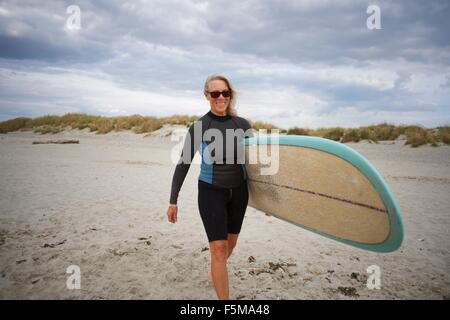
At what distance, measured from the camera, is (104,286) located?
9.34 ft

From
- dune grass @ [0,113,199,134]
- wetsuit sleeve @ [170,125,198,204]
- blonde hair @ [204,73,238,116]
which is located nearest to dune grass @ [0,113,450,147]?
dune grass @ [0,113,199,134]

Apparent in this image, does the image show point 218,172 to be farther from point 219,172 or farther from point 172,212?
point 172,212

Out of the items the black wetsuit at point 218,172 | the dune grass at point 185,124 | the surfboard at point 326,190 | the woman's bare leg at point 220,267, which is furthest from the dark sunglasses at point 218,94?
the dune grass at point 185,124

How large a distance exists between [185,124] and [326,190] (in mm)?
16396

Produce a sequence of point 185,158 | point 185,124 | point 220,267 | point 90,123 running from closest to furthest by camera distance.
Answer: point 220,267
point 185,158
point 185,124
point 90,123

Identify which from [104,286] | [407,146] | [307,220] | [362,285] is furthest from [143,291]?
[407,146]

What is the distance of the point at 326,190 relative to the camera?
8.43ft

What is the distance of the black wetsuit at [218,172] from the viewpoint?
2273 millimetres

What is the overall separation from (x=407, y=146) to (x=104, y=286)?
1342cm

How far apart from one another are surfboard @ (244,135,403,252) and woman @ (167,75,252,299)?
13.5 inches

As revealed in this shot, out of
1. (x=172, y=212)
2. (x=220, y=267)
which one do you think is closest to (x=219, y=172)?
(x=172, y=212)

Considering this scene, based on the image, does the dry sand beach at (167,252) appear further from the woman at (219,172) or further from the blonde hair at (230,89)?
the blonde hair at (230,89)

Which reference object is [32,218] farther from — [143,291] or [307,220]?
[307,220]
